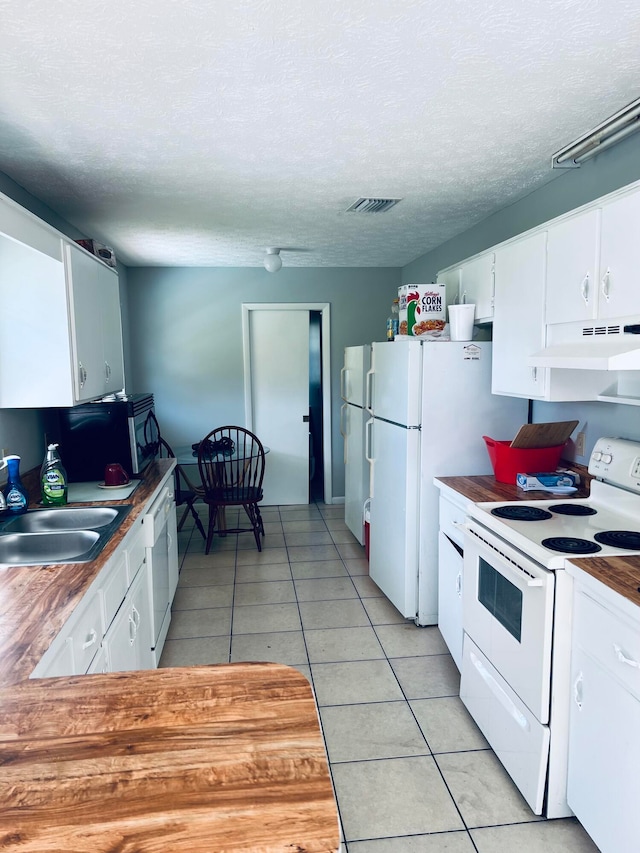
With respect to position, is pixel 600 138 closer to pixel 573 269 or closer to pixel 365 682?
pixel 573 269

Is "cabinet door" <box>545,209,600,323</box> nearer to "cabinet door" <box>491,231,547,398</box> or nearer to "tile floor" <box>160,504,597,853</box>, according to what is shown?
"cabinet door" <box>491,231,547,398</box>

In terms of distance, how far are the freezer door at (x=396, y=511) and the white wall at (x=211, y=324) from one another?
7.30 feet

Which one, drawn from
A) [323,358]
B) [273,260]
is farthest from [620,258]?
[323,358]

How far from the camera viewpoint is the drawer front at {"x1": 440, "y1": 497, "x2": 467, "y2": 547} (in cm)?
269

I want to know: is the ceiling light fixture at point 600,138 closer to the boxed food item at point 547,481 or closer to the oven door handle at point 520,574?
the boxed food item at point 547,481

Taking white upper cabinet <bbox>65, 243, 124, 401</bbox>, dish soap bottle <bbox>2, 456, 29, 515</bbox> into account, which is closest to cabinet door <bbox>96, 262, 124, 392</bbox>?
white upper cabinet <bbox>65, 243, 124, 401</bbox>

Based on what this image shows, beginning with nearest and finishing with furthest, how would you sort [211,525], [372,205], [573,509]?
1. [573,509]
2. [372,205]
3. [211,525]

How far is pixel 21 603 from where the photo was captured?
5.14ft

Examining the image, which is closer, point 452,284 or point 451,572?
point 451,572


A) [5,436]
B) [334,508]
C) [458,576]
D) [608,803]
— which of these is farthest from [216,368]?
[608,803]

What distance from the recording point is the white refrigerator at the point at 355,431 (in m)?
4.32

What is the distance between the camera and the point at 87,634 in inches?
65.0

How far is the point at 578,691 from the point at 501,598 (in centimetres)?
42

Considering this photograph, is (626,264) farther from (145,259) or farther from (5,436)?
(145,259)
